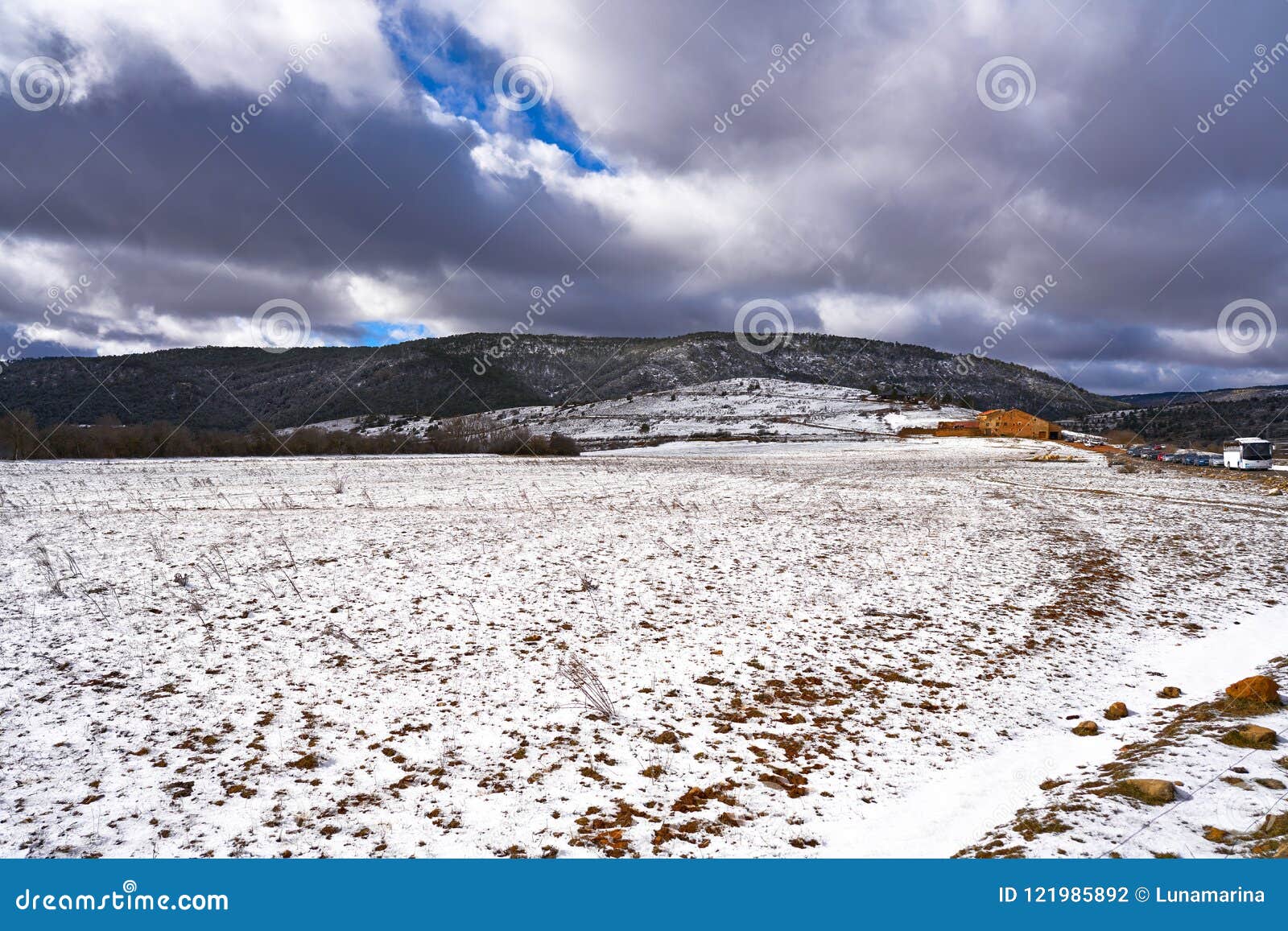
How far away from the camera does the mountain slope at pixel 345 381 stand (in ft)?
408

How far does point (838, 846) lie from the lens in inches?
175

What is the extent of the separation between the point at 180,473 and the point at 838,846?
119ft

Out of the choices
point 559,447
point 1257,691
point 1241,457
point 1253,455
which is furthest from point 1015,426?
point 1257,691

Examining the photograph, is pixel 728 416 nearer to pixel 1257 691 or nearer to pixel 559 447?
pixel 559 447

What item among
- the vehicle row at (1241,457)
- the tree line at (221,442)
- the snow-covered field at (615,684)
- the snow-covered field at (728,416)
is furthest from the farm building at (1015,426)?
the snow-covered field at (615,684)

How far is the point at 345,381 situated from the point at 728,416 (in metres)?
101

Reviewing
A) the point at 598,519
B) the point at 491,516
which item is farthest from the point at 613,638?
the point at 491,516

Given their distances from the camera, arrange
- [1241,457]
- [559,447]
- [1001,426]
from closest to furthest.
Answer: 1. [1241,457]
2. [559,447]
3. [1001,426]

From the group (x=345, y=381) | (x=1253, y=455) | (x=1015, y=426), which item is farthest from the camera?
(x=345, y=381)

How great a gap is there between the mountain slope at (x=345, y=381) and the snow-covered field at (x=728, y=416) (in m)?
24.3

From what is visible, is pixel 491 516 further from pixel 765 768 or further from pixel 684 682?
pixel 765 768

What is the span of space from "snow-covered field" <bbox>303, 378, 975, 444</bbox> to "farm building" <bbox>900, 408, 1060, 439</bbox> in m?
2.79

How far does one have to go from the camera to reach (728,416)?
97.9m

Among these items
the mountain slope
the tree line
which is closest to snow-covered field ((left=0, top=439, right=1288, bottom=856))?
the tree line
